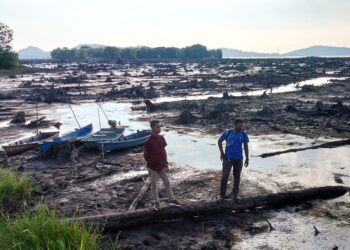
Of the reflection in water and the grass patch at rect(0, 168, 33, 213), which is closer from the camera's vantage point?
the grass patch at rect(0, 168, 33, 213)

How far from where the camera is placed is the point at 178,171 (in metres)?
16.3

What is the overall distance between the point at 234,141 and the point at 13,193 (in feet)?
21.8

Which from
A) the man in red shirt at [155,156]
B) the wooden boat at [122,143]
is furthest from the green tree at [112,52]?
the man in red shirt at [155,156]

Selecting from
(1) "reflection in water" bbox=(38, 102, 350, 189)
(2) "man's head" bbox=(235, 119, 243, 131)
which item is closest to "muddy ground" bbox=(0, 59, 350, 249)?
(1) "reflection in water" bbox=(38, 102, 350, 189)

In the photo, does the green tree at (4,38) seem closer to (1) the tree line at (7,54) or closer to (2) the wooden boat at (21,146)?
(1) the tree line at (7,54)

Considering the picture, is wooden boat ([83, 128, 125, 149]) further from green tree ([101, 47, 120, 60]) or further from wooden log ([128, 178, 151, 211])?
green tree ([101, 47, 120, 60])

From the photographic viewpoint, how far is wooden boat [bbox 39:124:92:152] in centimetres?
1878

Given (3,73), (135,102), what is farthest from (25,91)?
(3,73)

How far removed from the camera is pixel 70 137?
70.8 ft

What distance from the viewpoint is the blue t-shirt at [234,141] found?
10.9m

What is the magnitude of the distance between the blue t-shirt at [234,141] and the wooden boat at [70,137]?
10445 millimetres

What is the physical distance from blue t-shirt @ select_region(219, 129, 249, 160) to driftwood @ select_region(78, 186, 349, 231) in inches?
49.4

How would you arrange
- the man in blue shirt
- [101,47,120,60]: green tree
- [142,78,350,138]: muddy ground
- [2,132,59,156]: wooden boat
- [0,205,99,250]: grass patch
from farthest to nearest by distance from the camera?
[101,47,120,60]: green tree, [142,78,350,138]: muddy ground, [2,132,59,156]: wooden boat, the man in blue shirt, [0,205,99,250]: grass patch

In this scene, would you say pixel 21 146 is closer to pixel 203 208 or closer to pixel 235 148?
pixel 203 208
